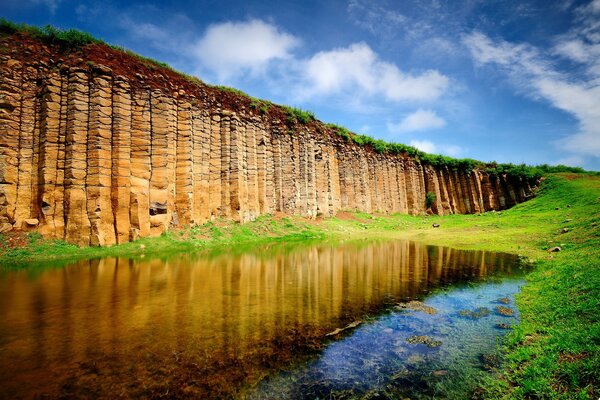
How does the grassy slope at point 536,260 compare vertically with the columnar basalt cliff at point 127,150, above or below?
below

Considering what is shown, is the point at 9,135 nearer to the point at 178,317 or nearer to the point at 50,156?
the point at 50,156

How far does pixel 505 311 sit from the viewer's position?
25.0 feet

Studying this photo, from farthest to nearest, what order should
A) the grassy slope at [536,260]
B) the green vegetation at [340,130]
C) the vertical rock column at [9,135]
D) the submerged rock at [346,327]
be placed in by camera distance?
the green vegetation at [340,130] < the vertical rock column at [9,135] < the submerged rock at [346,327] < the grassy slope at [536,260]

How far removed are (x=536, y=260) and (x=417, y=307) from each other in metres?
8.48

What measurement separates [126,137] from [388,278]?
1920 centimetres

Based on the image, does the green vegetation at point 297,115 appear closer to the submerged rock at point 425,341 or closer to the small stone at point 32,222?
the small stone at point 32,222

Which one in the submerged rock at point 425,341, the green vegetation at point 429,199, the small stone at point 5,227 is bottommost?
the submerged rock at point 425,341

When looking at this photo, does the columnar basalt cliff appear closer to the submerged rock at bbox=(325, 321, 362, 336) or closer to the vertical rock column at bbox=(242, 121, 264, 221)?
the vertical rock column at bbox=(242, 121, 264, 221)

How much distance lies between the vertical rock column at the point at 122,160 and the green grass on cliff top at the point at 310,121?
335cm

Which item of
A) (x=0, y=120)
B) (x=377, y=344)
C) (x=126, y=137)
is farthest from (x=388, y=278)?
(x=0, y=120)

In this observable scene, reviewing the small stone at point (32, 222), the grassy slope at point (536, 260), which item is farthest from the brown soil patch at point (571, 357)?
the small stone at point (32, 222)

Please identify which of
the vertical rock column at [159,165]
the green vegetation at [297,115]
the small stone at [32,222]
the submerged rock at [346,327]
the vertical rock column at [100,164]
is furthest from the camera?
the green vegetation at [297,115]

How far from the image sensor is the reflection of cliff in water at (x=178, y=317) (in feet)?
15.6

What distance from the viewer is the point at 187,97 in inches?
1005
